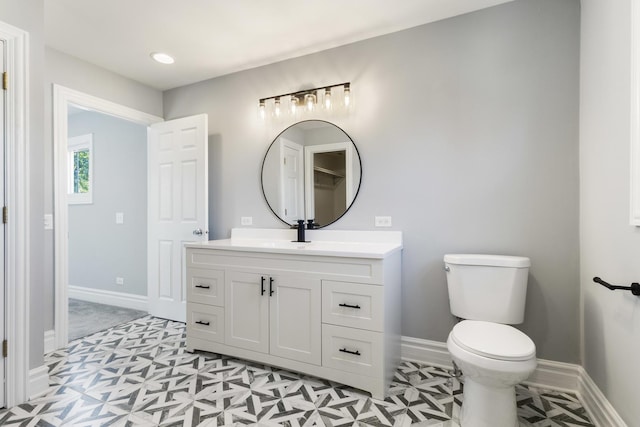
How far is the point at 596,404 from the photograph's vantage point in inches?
61.2

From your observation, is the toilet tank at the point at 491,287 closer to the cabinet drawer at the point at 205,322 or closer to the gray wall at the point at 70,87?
the cabinet drawer at the point at 205,322

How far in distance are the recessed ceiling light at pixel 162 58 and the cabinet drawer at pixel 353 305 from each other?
2.32 metres

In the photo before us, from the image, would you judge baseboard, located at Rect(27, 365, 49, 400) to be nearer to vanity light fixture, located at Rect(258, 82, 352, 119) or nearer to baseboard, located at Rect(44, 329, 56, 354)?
baseboard, located at Rect(44, 329, 56, 354)

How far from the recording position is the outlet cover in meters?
2.29

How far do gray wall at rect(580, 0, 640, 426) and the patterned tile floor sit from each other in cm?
40

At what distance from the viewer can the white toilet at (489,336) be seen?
4.39 feet

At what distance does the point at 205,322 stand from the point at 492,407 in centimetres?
186

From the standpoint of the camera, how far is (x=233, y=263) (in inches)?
85.5

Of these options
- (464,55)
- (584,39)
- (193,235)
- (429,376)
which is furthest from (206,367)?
(584,39)

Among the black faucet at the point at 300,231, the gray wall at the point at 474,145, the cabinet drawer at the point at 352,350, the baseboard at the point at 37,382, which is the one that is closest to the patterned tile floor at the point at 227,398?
the baseboard at the point at 37,382

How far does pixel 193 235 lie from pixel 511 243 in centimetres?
260

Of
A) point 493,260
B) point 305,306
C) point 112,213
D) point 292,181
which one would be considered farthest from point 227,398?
point 112,213

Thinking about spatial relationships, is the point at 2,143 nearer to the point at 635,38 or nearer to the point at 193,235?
the point at 193,235

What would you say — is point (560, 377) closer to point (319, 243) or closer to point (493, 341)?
point (493, 341)
